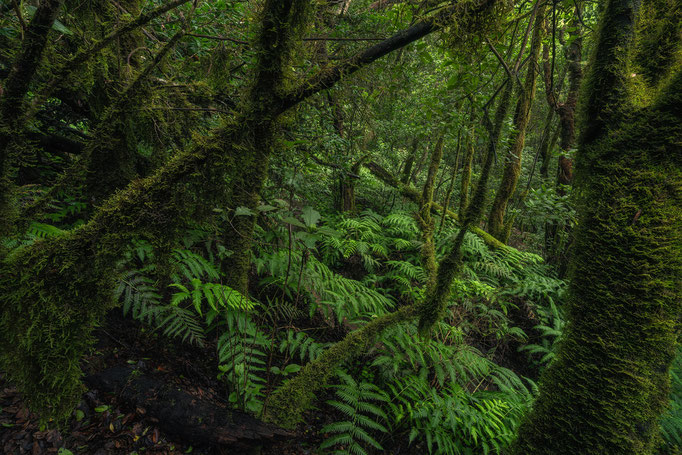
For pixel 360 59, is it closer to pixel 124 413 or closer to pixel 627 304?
pixel 627 304

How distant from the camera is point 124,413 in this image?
2.10m

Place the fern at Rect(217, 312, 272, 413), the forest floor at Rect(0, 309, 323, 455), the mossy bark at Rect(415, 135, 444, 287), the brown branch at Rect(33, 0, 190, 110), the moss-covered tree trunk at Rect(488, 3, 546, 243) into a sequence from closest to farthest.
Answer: the brown branch at Rect(33, 0, 190, 110) → the forest floor at Rect(0, 309, 323, 455) → the fern at Rect(217, 312, 272, 413) → the mossy bark at Rect(415, 135, 444, 287) → the moss-covered tree trunk at Rect(488, 3, 546, 243)

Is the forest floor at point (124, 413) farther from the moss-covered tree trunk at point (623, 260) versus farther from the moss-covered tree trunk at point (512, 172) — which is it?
the moss-covered tree trunk at point (512, 172)

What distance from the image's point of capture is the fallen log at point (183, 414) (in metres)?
2.04

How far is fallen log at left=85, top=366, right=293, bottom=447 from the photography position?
6.68 ft

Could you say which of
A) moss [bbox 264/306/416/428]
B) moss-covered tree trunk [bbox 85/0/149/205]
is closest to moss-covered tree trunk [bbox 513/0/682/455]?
moss [bbox 264/306/416/428]

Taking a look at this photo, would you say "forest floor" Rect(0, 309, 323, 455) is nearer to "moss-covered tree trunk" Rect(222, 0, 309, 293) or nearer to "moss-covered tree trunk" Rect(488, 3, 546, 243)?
"moss-covered tree trunk" Rect(222, 0, 309, 293)

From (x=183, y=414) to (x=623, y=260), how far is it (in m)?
3.13

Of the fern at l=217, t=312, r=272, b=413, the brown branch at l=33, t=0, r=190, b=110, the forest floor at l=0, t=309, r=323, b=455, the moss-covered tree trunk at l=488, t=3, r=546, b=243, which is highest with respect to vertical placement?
the moss-covered tree trunk at l=488, t=3, r=546, b=243

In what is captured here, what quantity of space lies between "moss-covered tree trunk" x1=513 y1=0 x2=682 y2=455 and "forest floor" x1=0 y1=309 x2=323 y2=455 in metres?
2.06

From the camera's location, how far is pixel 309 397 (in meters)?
2.39

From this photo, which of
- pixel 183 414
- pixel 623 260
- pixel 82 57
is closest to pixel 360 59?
pixel 82 57

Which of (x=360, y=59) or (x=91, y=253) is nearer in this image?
(x=91, y=253)

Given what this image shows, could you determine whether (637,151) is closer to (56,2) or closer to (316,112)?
(56,2)
